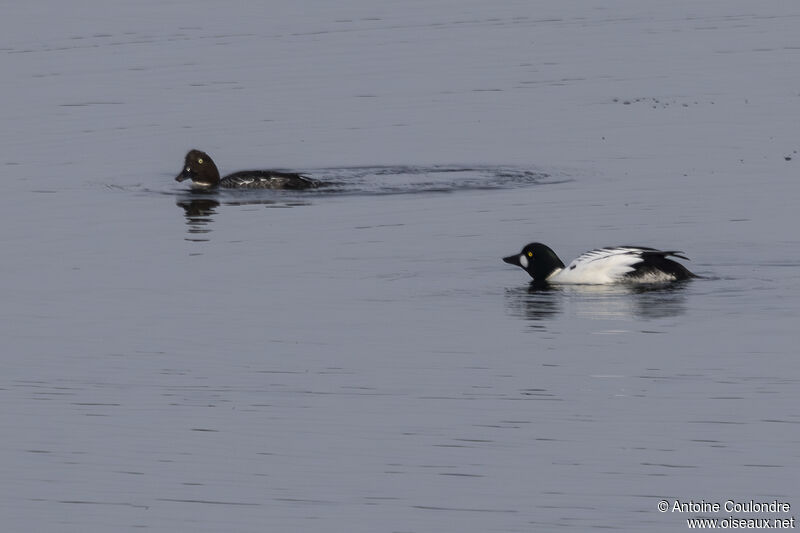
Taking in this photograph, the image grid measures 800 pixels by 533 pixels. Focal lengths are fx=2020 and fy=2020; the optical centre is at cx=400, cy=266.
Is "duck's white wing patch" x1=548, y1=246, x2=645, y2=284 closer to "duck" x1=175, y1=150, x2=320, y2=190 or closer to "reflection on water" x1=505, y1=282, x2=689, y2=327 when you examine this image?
"reflection on water" x1=505, y1=282, x2=689, y2=327

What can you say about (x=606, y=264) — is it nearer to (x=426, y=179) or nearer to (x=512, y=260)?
(x=512, y=260)

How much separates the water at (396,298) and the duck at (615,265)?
270 millimetres

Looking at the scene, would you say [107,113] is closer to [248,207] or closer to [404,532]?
[248,207]

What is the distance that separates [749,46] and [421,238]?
19802 mm

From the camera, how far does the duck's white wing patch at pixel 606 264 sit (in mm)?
19906

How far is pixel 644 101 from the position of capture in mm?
33938

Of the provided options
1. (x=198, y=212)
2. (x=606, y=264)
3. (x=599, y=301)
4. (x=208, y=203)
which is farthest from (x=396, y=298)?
(x=208, y=203)

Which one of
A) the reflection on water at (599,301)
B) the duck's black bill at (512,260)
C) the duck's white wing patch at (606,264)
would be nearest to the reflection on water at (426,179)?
the duck's black bill at (512,260)

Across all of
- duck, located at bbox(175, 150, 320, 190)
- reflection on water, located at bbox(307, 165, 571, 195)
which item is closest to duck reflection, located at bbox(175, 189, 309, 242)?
duck, located at bbox(175, 150, 320, 190)

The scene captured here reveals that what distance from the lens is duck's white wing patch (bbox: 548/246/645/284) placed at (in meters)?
19.9

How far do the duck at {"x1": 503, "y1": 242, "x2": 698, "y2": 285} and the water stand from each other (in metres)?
0.27

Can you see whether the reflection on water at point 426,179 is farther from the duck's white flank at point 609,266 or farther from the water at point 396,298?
the duck's white flank at point 609,266

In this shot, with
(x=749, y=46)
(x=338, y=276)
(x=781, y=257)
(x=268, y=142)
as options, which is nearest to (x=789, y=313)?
(x=781, y=257)

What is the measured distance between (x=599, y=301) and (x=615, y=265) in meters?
0.67
